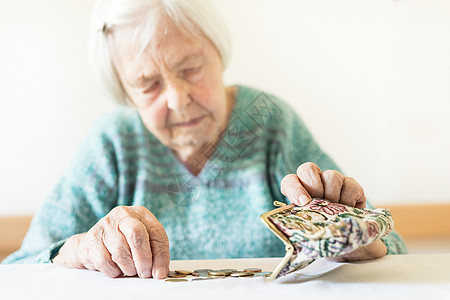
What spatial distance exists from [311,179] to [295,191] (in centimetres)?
3

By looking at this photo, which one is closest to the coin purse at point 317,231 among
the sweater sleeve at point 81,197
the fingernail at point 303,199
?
the fingernail at point 303,199

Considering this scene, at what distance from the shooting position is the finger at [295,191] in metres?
0.51

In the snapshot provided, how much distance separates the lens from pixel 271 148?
2.98 ft

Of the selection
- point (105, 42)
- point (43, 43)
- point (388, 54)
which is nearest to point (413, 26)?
point (388, 54)

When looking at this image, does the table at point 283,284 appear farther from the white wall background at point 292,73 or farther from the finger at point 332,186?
the white wall background at point 292,73

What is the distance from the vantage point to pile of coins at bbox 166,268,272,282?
48 cm

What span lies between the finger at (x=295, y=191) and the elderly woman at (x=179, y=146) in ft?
0.77

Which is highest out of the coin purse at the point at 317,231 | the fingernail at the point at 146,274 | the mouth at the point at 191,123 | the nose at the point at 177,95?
the nose at the point at 177,95

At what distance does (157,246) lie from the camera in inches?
20.4

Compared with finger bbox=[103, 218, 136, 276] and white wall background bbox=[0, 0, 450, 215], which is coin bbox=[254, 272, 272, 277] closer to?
finger bbox=[103, 218, 136, 276]

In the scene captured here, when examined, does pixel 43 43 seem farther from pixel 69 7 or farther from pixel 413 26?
pixel 413 26

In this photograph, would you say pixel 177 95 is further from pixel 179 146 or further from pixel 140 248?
pixel 140 248

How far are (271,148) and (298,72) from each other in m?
0.50

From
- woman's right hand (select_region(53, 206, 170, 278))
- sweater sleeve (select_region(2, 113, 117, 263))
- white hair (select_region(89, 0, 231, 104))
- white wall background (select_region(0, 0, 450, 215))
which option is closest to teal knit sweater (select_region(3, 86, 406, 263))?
sweater sleeve (select_region(2, 113, 117, 263))
